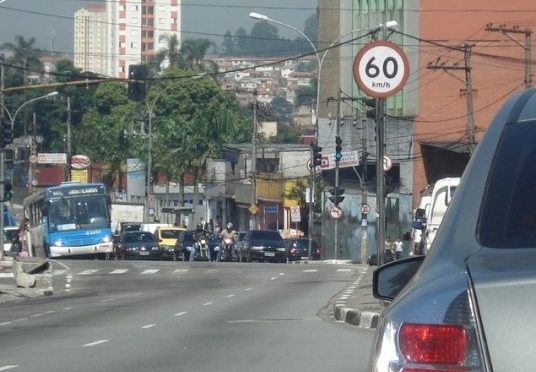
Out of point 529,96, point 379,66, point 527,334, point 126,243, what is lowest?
point 126,243

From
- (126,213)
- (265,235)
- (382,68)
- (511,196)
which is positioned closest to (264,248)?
(265,235)

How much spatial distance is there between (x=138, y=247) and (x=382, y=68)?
35.3m

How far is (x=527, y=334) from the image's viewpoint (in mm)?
2971

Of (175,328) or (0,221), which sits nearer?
(175,328)

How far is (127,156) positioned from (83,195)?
1656 inches

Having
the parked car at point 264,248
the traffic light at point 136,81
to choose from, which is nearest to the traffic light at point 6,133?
the traffic light at point 136,81

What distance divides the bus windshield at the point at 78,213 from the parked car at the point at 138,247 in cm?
251

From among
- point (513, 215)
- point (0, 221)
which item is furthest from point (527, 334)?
point (0, 221)

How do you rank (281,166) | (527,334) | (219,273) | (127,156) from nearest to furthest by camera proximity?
(527,334) < (219,273) < (281,166) < (127,156)

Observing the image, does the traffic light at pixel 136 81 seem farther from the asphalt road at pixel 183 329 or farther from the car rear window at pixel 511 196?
the car rear window at pixel 511 196

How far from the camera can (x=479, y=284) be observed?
10.3ft

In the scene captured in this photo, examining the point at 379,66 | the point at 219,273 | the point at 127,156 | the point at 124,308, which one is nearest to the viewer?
the point at 379,66

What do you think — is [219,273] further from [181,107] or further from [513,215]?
[181,107]

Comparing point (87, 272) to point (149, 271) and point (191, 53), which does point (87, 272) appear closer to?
point (149, 271)
